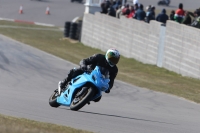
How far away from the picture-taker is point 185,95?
629 inches

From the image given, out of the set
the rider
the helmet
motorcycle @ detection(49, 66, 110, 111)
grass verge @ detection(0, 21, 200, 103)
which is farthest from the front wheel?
grass verge @ detection(0, 21, 200, 103)

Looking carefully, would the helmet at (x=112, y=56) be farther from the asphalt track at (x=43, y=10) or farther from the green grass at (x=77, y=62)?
the asphalt track at (x=43, y=10)

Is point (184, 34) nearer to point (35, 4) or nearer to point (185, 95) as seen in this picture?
point (185, 95)

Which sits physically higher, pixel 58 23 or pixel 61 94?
pixel 61 94

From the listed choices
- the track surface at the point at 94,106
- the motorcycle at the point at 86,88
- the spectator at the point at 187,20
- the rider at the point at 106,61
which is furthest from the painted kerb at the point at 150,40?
the motorcycle at the point at 86,88

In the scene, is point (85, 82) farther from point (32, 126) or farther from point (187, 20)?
point (187, 20)

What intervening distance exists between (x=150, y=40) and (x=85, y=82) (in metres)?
14.0

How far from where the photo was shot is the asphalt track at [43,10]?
1647 inches

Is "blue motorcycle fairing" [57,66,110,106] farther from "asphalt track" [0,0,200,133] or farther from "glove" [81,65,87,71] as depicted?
"asphalt track" [0,0,200,133]

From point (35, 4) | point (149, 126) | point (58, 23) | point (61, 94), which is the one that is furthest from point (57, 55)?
point (35, 4)

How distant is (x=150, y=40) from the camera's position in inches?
938

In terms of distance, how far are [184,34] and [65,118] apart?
12403 millimetres

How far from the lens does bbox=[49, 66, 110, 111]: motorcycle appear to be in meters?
10.0

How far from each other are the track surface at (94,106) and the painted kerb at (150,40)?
4.18m
